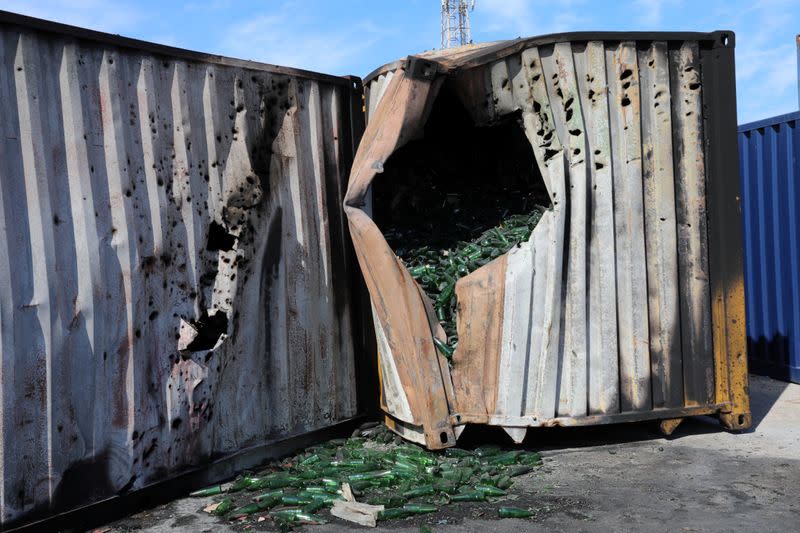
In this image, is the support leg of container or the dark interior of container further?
the dark interior of container

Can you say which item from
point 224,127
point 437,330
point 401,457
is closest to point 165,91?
point 224,127

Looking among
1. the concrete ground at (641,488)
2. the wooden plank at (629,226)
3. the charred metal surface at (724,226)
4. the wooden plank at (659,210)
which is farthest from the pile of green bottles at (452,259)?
the charred metal surface at (724,226)

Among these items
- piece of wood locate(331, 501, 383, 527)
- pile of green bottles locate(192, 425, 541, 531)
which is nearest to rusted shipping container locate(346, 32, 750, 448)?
pile of green bottles locate(192, 425, 541, 531)

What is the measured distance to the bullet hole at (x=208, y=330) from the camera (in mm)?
4672

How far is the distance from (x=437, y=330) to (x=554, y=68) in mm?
1977

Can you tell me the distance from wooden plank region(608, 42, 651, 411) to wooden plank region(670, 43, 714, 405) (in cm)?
32

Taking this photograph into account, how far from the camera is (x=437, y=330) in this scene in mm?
5168

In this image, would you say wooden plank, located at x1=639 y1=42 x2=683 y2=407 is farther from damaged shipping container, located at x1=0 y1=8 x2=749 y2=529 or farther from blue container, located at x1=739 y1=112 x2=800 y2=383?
blue container, located at x1=739 y1=112 x2=800 y2=383

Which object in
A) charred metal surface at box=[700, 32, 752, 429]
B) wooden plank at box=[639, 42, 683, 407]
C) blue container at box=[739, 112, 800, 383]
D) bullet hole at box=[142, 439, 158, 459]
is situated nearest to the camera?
bullet hole at box=[142, 439, 158, 459]

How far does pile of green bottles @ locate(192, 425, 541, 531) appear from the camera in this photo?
4.14m

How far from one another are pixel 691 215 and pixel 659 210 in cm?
27

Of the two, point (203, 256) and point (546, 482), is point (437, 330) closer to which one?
point (546, 482)

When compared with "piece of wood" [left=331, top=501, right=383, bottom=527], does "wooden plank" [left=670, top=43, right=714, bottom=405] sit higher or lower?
higher

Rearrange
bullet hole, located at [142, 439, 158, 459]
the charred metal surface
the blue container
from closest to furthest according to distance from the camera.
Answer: bullet hole, located at [142, 439, 158, 459], the charred metal surface, the blue container
